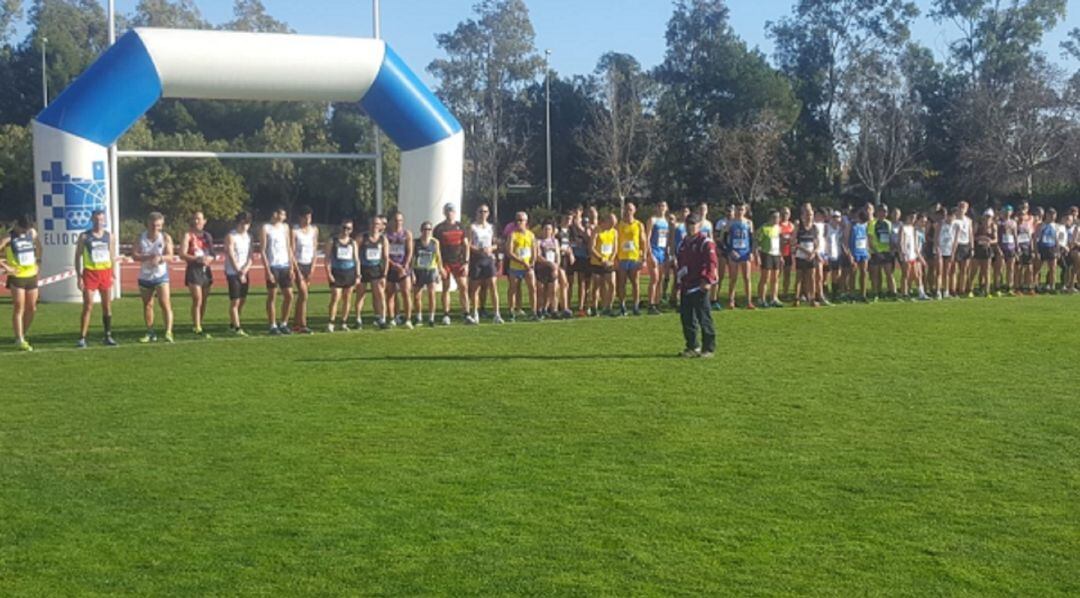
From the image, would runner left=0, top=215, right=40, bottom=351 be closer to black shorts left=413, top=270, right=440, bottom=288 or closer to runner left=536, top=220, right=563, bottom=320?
black shorts left=413, top=270, right=440, bottom=288

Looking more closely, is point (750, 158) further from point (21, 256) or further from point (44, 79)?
point (21, 256)

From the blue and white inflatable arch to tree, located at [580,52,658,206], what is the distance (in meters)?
31.1

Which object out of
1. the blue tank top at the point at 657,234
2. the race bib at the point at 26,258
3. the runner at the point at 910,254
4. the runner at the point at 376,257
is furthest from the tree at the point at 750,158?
the race bib at the point at 26,258

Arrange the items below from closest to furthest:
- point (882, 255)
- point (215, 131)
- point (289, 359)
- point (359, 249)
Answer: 1. point (289, 359)
2. point (359, 249)
3. point (882, 255)
4. point (215, 131)

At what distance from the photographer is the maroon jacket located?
11516mm

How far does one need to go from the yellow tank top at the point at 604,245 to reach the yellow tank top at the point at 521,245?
1.05 metres

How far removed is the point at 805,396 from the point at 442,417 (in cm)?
303

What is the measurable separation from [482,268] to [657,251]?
3190mm

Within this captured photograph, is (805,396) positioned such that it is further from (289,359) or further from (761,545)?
(289,359)

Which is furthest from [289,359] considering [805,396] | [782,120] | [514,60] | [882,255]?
[514,60]

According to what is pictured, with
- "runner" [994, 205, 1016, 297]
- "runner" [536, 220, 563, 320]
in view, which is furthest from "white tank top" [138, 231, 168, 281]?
"runner" [994, 205, 1016, 297]

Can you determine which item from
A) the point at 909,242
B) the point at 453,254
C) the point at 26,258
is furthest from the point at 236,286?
the point at 909,242

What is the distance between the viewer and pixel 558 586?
483cm

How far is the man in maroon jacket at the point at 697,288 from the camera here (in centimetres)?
1153
